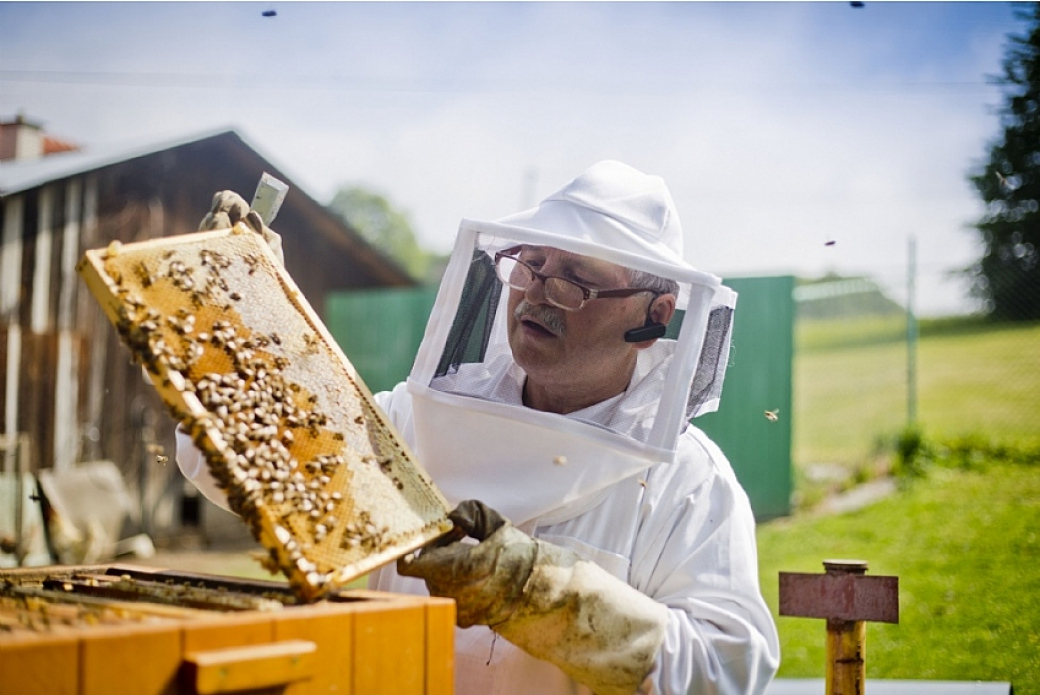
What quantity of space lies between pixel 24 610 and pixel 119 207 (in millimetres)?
10014

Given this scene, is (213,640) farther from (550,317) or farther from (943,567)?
(943,567)

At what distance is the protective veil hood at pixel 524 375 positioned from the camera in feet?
7.86

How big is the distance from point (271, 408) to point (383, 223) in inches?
2901

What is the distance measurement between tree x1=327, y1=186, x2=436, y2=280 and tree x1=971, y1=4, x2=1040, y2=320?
5960 cm

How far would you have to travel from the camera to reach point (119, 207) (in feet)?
35.1

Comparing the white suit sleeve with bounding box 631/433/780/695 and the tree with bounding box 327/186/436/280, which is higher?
the tree with bounding box 327/186/436/280

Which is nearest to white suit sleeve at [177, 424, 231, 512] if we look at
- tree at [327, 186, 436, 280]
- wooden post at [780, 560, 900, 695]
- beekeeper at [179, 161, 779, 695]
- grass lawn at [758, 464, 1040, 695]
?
beekeeper at [179, 161, 779, 695]

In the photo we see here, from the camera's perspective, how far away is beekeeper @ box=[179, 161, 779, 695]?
2051mm

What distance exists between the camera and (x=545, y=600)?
2008mm

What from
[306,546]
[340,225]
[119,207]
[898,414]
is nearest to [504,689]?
[306,546]

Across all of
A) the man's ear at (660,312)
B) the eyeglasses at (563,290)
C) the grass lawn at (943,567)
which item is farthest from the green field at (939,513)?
the eyeglasses at (563,290)

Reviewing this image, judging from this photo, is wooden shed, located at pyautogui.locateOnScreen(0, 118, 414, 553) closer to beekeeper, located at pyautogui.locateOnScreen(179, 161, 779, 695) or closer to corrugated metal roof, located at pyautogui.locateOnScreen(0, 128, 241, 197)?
corrugated metal roof, located at pyautogui.locateOnScreen(0, 128, 241, 197)

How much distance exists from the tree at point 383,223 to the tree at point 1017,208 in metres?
59.6

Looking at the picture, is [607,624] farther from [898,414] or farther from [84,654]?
[898,414]
